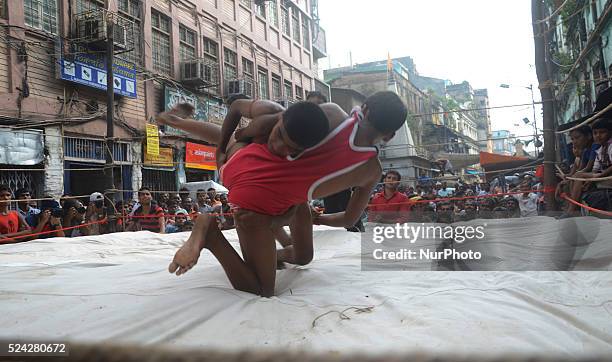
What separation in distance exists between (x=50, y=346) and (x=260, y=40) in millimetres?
16520

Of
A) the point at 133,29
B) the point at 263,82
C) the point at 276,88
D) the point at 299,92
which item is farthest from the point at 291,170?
the point at 299,92

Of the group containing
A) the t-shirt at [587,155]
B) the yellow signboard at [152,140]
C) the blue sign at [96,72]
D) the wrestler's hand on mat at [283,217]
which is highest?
the blue sign at [96,72]

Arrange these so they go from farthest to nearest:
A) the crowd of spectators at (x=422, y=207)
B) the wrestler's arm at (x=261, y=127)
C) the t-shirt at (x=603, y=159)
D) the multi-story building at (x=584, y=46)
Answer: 1. the multi-story building at (x=584, y=46)
2. the crowd of spectators at (x=422, y=207)
3. the t-shirt at (x=603, y=159)
4. the wrestler's arm at (x=261, y=127)

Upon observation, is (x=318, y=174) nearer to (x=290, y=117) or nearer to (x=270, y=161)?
(x=270, y=161)

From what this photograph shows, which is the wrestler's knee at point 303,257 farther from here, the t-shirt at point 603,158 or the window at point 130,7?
the window at point 130,7

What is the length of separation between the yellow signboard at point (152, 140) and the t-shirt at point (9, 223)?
18.3 feet

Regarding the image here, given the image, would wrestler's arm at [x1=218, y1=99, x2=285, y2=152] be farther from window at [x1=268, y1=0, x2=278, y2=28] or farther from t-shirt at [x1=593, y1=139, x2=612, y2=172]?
window at [x1=268, y1=0, x2=278, y2=28]

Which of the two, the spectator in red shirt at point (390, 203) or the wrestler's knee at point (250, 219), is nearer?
the wrestler's knee at point (250, 219)

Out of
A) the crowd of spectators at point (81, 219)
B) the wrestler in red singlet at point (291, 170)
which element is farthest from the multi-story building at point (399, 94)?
the wrestler in red singlet at point (291, 170)

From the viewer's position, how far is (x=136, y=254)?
10.9ft

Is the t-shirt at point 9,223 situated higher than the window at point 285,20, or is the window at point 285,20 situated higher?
the window at point 285,20

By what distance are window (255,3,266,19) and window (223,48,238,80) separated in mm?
2690

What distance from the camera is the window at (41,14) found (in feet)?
26.4

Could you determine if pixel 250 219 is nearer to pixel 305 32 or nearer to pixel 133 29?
pixel 133 29
